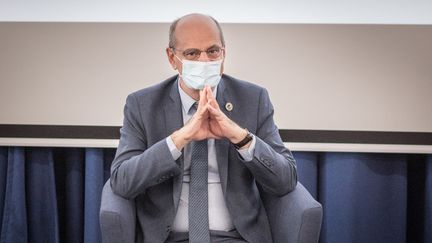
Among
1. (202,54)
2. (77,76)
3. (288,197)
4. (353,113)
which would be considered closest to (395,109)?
(353,113)

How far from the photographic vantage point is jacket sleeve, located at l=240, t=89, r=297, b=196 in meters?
1.56

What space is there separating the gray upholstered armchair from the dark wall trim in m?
0.64

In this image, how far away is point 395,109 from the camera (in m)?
2.23

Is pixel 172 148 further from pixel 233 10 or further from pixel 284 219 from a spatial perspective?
pixel 233 10

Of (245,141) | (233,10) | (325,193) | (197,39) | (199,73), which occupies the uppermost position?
(233,10)

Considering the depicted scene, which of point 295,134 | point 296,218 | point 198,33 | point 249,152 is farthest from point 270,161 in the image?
point 295,134

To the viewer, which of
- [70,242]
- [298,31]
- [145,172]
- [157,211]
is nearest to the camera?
[145,172]

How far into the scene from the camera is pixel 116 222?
1.51 metres

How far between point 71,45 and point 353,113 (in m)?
1.41

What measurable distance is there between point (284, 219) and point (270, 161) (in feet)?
0.73

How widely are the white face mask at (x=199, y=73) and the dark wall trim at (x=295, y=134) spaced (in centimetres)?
71

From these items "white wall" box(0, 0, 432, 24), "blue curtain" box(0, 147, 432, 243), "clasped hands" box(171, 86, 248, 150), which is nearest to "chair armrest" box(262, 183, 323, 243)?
"clasped hands" box(171, 86, 248, 150)

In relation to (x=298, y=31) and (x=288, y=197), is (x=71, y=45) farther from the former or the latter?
(x=288, y=197)

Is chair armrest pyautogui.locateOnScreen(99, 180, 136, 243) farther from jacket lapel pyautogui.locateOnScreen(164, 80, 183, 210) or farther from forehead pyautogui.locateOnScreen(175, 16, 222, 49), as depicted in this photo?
forehead pyautogui.locateOnScreen(175, 16, 222, 49)
